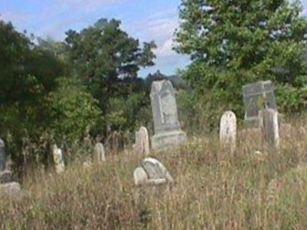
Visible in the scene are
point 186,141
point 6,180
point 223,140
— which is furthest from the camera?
point 186,141

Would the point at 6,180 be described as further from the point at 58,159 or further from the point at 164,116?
the point at 164,116

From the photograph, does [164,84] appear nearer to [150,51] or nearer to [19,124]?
[19,124]

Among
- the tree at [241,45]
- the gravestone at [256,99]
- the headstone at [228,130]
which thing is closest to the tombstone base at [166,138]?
the gravestone at [256,99]

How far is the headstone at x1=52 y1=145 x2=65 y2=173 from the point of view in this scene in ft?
37.8

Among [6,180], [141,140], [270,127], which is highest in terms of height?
[141,140]

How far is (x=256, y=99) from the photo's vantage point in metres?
21.1

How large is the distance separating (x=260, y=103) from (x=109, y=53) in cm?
4432

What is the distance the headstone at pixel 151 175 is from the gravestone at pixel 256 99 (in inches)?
481

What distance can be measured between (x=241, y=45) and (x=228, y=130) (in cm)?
1475

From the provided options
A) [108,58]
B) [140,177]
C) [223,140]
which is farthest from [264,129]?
[108,58]

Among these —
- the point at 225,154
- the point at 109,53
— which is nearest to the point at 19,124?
the point at 225,154

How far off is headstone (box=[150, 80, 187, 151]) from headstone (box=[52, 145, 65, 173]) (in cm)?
415

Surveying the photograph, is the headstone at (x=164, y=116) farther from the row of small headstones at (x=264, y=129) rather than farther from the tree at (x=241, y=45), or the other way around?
the tree at (x=241, y=45)

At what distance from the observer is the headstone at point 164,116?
18109 mm
